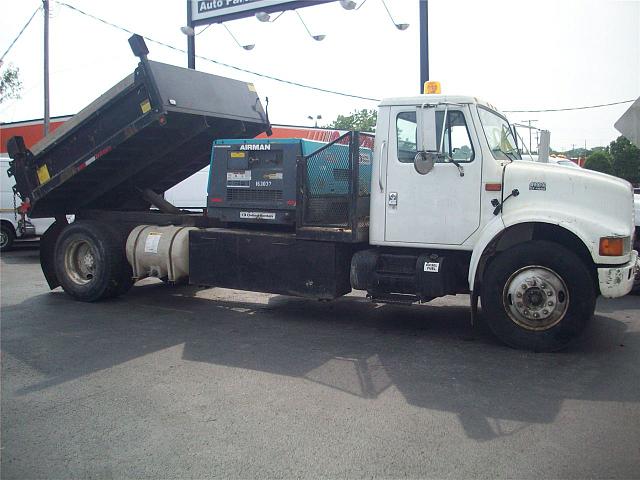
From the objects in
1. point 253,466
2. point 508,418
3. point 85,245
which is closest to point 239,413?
point 253,466

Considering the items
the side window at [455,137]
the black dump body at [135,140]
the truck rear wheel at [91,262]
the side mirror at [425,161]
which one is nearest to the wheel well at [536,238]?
the side window at [455,137]

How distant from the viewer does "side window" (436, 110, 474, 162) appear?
20.5ft

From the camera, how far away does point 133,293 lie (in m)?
9.41

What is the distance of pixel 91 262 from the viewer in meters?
8.91

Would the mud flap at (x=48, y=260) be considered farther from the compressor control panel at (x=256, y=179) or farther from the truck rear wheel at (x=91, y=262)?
the compressor control panel at (x=256, y=179)

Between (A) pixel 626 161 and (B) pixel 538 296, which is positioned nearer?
(B) pixel 538 296

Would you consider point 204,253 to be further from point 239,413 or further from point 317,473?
point 317,473

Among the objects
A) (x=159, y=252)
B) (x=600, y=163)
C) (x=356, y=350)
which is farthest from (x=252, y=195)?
(x=600, y=163)

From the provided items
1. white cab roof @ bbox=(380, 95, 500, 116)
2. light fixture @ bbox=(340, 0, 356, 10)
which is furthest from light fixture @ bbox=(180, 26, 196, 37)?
white cab roof @ bbox=(380, 95, 500, 116)

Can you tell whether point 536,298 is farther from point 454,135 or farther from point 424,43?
point 424,43

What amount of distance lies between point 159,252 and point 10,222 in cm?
889

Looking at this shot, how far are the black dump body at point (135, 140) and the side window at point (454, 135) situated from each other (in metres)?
3.54

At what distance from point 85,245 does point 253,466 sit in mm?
6385

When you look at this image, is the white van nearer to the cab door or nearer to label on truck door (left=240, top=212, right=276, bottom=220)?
label on truck door (left=240, top=212, right=276, bottom=220)
